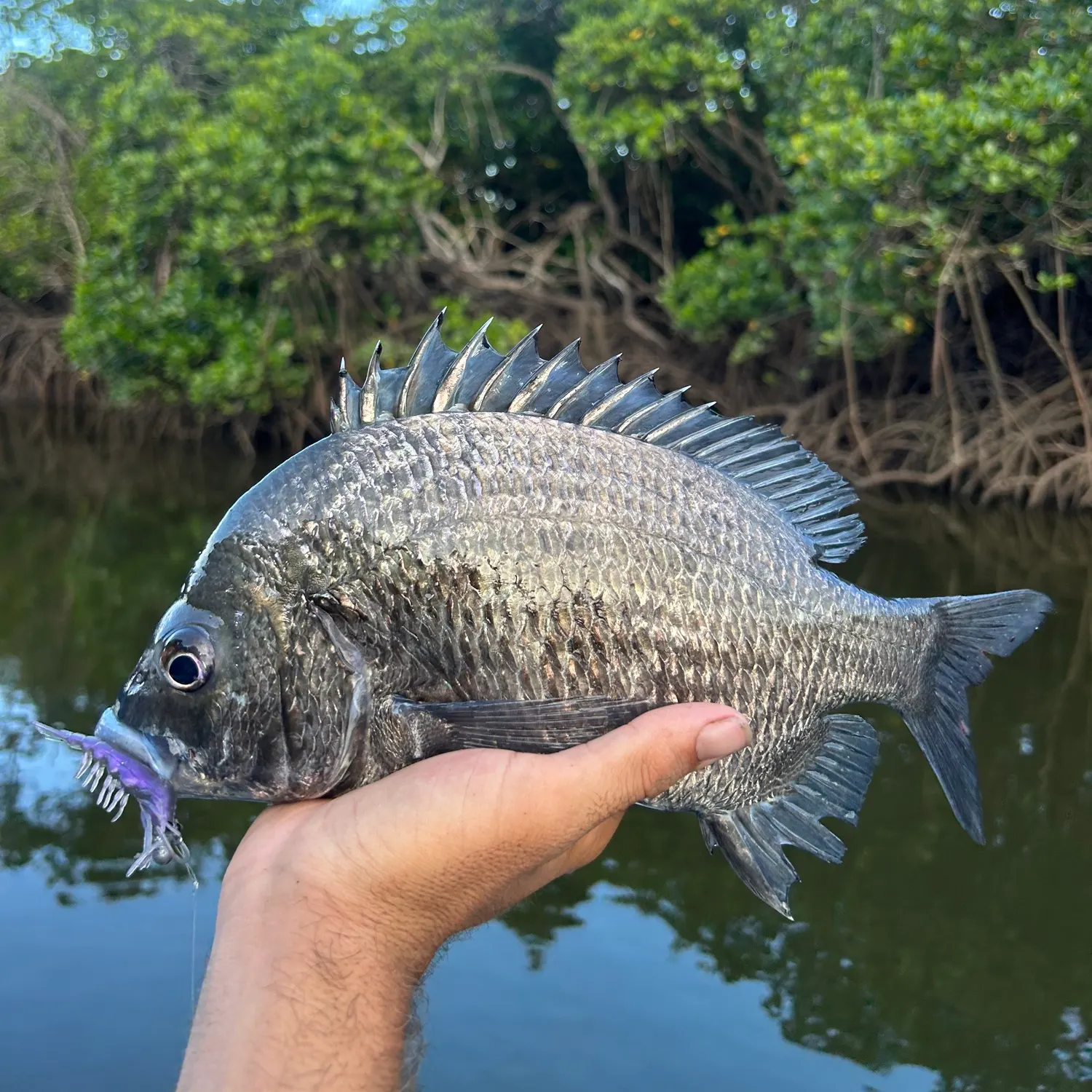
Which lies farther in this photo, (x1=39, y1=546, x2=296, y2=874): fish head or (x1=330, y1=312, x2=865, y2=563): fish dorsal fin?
(x1=330, y1=312, x2=865, y2=563): fish dorsal fin

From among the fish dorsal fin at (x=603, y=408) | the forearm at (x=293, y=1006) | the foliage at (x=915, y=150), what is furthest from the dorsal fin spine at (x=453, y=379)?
the foliage at (x=915, y=150)

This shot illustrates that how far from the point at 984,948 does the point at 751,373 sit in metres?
7.97

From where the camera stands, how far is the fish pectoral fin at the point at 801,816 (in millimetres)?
1825

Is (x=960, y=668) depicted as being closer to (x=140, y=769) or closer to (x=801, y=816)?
(x=801, y=816)

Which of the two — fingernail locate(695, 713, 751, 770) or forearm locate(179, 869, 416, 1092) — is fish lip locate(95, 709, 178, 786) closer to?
forearm locate(179, 869, 416, 1092)

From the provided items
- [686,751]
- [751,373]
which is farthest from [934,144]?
[686,751]

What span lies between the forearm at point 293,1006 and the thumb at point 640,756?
0.36 metres

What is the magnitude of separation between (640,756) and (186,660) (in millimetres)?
673

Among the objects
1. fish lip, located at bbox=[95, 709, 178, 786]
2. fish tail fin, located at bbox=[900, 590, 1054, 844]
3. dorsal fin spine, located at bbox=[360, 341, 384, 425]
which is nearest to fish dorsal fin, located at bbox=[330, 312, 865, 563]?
dorsal fin spine, located at bbox=[360, 341, 384, 425]

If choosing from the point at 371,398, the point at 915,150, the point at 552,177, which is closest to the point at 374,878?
the point at 371,398

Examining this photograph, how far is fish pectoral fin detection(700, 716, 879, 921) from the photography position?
1.83 metres

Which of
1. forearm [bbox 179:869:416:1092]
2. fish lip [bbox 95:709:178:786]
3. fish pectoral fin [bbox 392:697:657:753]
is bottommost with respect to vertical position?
forearm [bbox 179:869:416:1092]

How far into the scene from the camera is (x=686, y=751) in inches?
59.7

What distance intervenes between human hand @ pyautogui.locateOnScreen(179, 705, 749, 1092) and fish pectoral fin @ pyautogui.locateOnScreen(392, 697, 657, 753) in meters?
0.05
